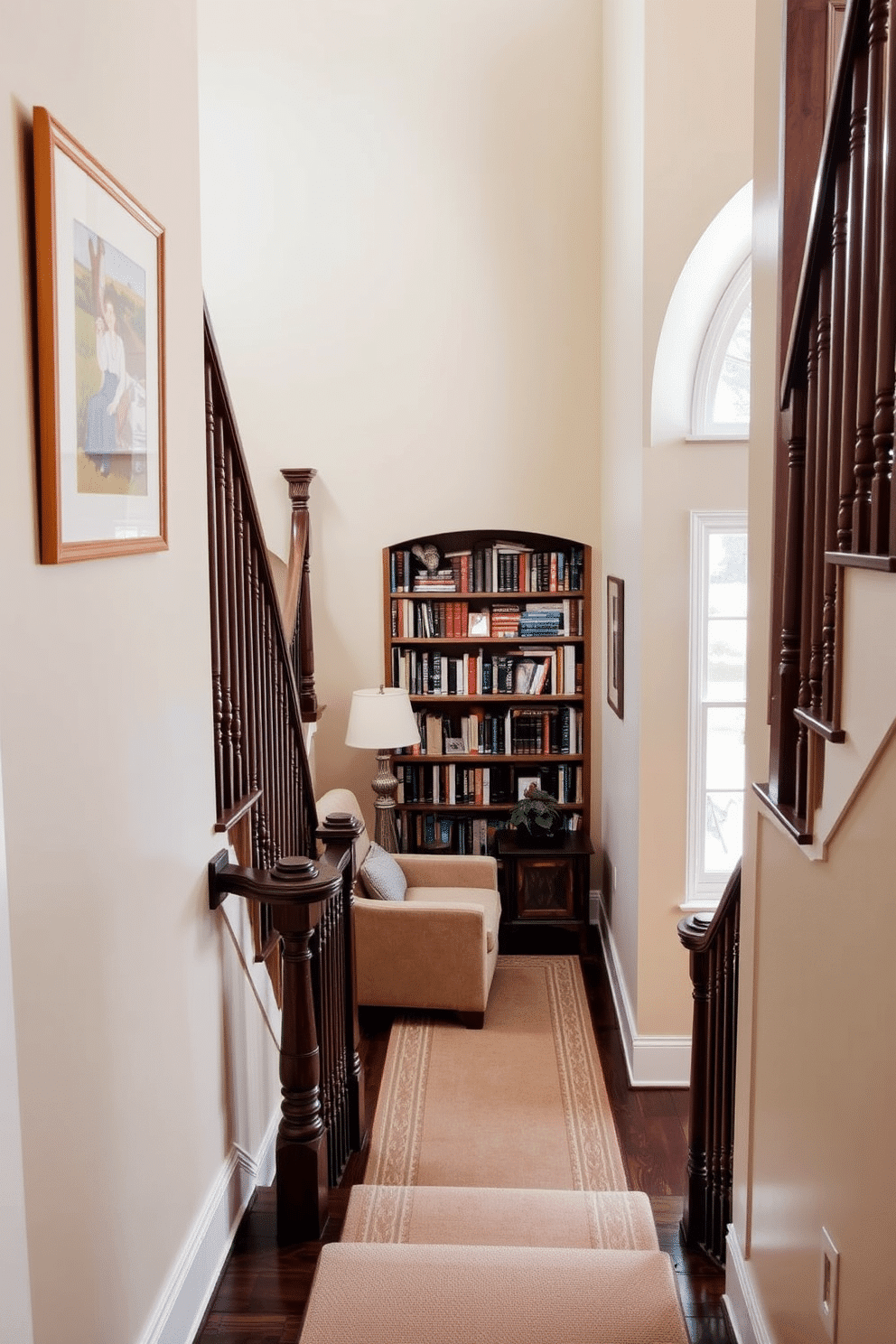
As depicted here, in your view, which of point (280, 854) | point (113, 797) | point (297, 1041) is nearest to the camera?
point (113, 797)

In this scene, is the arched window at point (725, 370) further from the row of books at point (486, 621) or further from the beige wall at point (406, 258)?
the row of books at point (486, 621)

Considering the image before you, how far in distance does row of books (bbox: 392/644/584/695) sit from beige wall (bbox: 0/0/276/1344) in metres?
3.31

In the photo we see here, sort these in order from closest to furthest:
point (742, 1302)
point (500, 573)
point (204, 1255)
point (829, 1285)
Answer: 1. point (829, 1285)
2. point (742, 1302)
3. point (204, 1255)
4. point (500, 573)

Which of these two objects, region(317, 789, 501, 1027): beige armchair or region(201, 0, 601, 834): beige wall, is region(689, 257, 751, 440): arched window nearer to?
region(201, 0, 601, 834): beige wall

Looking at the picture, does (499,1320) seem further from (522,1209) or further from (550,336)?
(550,336)

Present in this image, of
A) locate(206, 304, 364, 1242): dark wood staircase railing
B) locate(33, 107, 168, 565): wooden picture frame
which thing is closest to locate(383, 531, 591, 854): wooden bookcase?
locate(206, 304, 364, 1242): dark wood staircase railing

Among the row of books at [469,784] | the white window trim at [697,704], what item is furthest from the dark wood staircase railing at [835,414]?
the row of books at [469,784]

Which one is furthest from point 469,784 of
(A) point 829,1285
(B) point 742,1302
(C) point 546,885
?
(A) point 829,1285

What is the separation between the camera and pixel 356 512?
19.6 ft

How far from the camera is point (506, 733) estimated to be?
616cm

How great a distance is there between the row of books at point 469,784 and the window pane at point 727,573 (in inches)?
82.2

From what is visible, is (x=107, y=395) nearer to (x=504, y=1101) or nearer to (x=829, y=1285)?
(x=829, y=1285)

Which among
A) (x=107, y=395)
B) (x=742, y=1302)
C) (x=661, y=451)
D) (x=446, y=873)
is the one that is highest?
(x=661, y=451)

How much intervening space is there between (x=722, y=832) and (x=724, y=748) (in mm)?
322
